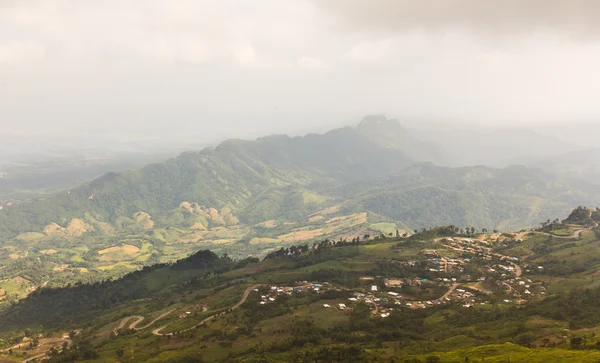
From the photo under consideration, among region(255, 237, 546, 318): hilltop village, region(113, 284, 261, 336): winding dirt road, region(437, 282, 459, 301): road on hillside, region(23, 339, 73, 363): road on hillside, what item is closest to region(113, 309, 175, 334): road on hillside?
region(113, 284, 261, 336): winding dirt road

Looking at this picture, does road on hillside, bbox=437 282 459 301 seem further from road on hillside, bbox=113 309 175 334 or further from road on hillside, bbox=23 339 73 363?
road on hillside, bbox=23 339 73 363

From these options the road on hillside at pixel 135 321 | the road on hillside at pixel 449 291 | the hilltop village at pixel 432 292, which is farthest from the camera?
the road on hillside at pixel 135 321

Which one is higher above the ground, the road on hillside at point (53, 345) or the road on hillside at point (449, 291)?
the road on hillside at point (449, 291)

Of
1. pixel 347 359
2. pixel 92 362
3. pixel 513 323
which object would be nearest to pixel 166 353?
pixel 92 362

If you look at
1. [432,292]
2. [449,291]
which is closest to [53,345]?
[432,292]

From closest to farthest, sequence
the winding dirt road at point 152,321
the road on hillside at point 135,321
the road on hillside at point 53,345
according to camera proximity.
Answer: the road on hillside at point 53,345 < the winding dirt road at point 152,321 < the road on hillside at point 135,321

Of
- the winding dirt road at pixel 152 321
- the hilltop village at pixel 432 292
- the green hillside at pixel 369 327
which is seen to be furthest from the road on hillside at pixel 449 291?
the winding dirt road at pixel 152 321

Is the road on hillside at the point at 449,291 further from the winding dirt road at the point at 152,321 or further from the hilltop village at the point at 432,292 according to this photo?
the winding dirt road at the point at 152,321

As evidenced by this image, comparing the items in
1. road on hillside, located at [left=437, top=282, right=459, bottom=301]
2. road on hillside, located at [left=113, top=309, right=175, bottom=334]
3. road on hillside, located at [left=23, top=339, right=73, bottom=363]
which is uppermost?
road on hillside, located at [left=437, top=282, right=459, bottom=301]

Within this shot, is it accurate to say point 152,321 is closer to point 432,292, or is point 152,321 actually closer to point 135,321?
point 135,321

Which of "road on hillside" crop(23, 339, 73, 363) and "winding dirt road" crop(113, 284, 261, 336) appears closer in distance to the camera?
"road on hillside" crop(23, 339, 73, 363)

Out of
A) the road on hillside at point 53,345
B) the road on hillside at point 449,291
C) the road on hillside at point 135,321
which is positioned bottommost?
the road on hillside at point 53,345
